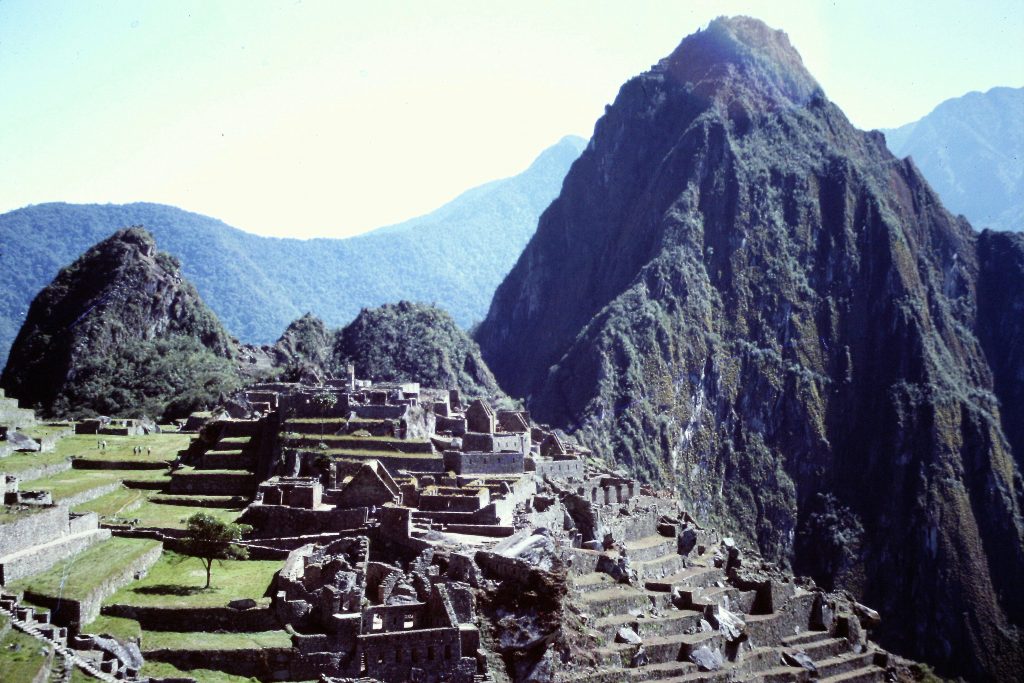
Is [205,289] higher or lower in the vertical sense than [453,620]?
higher

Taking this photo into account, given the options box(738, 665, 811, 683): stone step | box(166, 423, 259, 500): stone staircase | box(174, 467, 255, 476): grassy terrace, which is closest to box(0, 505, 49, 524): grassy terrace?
box(166, 423, 259, 500): stone staircase

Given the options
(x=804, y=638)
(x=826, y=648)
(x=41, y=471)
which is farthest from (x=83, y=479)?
(x=826, y=648)

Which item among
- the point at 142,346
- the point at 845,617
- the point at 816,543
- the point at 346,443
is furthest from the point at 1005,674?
the point at 346,443

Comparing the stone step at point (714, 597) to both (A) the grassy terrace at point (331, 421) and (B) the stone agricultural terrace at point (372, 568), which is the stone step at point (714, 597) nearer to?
(B) the stone agricultural terrace at point (372, 568)

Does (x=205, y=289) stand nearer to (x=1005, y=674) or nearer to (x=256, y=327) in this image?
(x=256, y=327)

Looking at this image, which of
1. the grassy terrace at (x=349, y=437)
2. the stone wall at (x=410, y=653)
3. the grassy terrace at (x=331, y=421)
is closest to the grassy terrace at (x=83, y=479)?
the grassy terrace at (x=349, y=437)

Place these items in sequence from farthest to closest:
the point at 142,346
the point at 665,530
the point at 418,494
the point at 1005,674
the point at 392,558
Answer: the point at 1005,674 < the point at 142,346 < the point at 665,530 < the point at 418,494 < the point at 392,558
